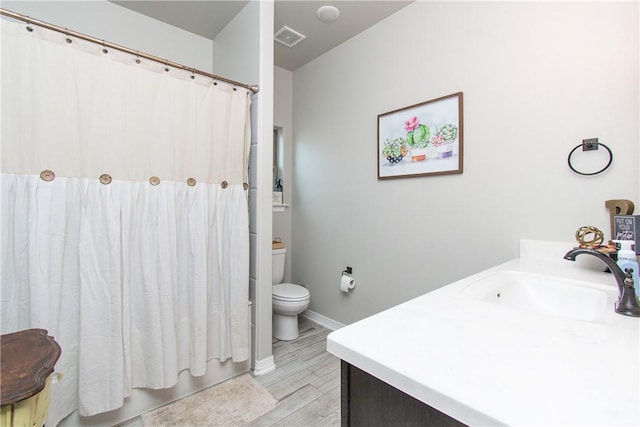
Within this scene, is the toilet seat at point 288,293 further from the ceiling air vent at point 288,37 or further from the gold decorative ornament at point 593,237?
the ceiling air vent at point 288,37

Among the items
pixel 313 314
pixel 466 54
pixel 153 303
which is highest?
pixel 466 54

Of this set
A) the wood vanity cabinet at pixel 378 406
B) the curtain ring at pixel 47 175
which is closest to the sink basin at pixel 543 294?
the wood vanity cabinet at pixel 378 406

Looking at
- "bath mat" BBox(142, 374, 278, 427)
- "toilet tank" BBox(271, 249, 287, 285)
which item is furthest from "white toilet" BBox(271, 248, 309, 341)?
"bath mat" BBox(142, 374, 278, 427)

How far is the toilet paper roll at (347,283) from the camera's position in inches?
94.0

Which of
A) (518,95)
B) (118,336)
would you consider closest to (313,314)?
(118,336)

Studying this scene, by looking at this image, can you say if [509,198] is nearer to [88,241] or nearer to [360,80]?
[360,80]

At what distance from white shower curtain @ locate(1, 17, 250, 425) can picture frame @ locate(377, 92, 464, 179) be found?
108 cm

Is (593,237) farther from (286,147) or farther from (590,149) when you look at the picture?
(286,147)

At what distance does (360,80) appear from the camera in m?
2.37

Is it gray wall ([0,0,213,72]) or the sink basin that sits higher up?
gray wall ([0,0,213,72])

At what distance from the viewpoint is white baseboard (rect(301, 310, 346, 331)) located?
261 cm

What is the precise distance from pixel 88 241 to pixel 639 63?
8.50 feet

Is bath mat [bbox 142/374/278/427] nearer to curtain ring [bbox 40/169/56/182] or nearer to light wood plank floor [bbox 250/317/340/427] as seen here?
light wood plank floor [bbox 250/317/340/427]

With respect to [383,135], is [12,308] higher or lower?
lower
